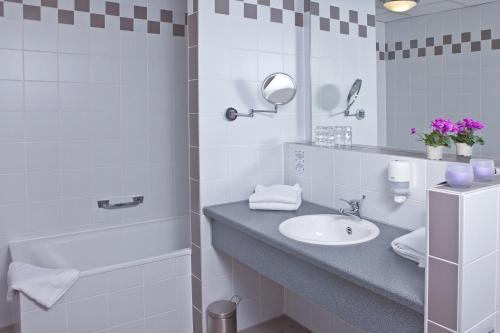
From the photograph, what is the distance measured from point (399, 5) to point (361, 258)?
3.61 ft

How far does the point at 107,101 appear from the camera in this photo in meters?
2.99

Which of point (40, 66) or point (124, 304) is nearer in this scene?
point (124, 304)

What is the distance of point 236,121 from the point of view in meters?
2.41

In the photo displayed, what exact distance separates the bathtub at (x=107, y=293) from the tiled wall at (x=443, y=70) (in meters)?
1.33

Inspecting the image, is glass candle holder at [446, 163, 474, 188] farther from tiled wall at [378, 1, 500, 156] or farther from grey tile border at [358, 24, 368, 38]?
grey tile border at [358, 24, 368, 38]

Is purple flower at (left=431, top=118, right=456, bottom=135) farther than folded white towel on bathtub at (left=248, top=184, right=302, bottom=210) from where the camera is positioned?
No

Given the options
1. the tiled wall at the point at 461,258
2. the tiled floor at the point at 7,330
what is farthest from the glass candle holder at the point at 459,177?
the tiled floor at the point at 7,330

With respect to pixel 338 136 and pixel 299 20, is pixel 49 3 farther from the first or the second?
pixel 338 136

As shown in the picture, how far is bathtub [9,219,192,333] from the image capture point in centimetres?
211

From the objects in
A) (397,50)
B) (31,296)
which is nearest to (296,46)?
(397,50)

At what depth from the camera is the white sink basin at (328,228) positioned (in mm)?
1925

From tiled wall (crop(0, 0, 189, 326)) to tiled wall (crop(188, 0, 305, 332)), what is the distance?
886mm

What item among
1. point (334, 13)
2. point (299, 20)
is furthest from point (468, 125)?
point (299, 20)

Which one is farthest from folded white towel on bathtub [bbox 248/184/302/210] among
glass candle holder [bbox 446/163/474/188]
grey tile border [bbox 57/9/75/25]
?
grey tile border [bbox 57/9/75/25]
